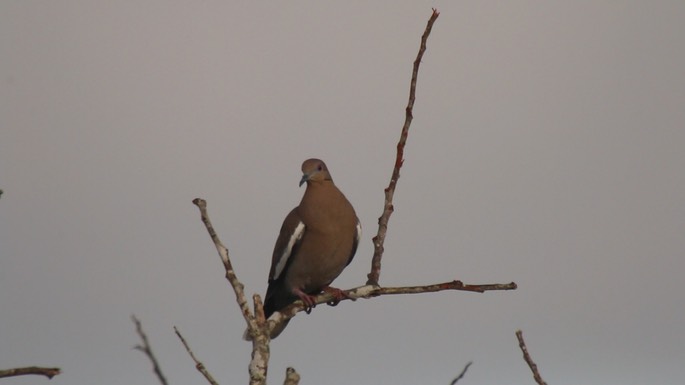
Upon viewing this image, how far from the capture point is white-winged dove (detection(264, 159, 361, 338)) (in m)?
7.92

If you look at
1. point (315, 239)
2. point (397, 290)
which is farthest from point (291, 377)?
point (315, 239)

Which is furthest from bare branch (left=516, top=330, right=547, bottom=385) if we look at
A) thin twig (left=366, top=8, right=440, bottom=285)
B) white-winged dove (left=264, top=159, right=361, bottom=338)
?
white-winged dove (left=264, top=159, right=361, bottom=338)

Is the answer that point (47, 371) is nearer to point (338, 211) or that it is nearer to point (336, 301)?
point (336, 301)

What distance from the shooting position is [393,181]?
17.1 ft

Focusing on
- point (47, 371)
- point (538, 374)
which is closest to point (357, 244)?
point (538, 374)

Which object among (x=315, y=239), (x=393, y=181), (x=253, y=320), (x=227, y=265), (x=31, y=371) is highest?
(x=315, y=239)

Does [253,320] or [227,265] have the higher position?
[227,265]

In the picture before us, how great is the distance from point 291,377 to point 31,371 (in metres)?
0.99

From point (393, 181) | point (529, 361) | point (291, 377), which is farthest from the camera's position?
point (393, 181)

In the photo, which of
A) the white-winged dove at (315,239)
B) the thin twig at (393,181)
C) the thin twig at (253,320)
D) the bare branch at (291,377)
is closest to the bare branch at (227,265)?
the thin twig at (253,320)

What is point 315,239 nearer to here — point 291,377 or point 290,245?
point 290,245

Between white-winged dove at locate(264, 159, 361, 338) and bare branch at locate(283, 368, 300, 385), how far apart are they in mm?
4688

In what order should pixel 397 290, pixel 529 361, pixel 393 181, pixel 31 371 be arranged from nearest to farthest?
pixel 31 371 → pixel 529 361 → pixel 397 290 → pixel 393 181

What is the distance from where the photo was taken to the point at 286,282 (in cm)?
813
